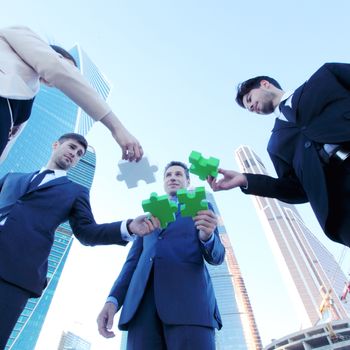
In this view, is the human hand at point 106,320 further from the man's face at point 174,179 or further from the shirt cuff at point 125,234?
the man's face at point 174,179

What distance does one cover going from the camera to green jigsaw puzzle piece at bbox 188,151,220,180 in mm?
1996

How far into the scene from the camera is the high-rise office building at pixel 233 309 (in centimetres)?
10850

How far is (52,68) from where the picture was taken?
1.46 meters

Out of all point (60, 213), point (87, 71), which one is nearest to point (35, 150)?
point (87, 71)

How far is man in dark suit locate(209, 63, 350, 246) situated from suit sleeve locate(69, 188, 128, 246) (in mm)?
836

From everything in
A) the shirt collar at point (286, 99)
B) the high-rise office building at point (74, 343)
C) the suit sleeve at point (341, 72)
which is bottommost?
the suit sleeve at point (341, 72)

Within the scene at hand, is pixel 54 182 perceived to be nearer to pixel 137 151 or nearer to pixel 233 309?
pixel 137 151

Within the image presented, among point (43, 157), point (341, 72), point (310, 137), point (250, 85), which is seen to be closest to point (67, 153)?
point (250, 85)

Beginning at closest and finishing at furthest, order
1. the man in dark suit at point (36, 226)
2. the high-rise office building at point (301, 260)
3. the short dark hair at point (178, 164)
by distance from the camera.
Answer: the man in dark suit at point (36, 226) → the short dark hair at point (178, 164) → the high-rise office building at point (301, 260)

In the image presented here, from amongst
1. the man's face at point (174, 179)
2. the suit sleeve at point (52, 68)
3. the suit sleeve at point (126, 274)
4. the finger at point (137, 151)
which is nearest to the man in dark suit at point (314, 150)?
the finger at point (137, 151)

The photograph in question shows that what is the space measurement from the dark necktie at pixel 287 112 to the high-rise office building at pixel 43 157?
195 ft

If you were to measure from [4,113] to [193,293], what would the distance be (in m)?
1.70

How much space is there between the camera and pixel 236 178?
6.78ft

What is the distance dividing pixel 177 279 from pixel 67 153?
63.4 inches
